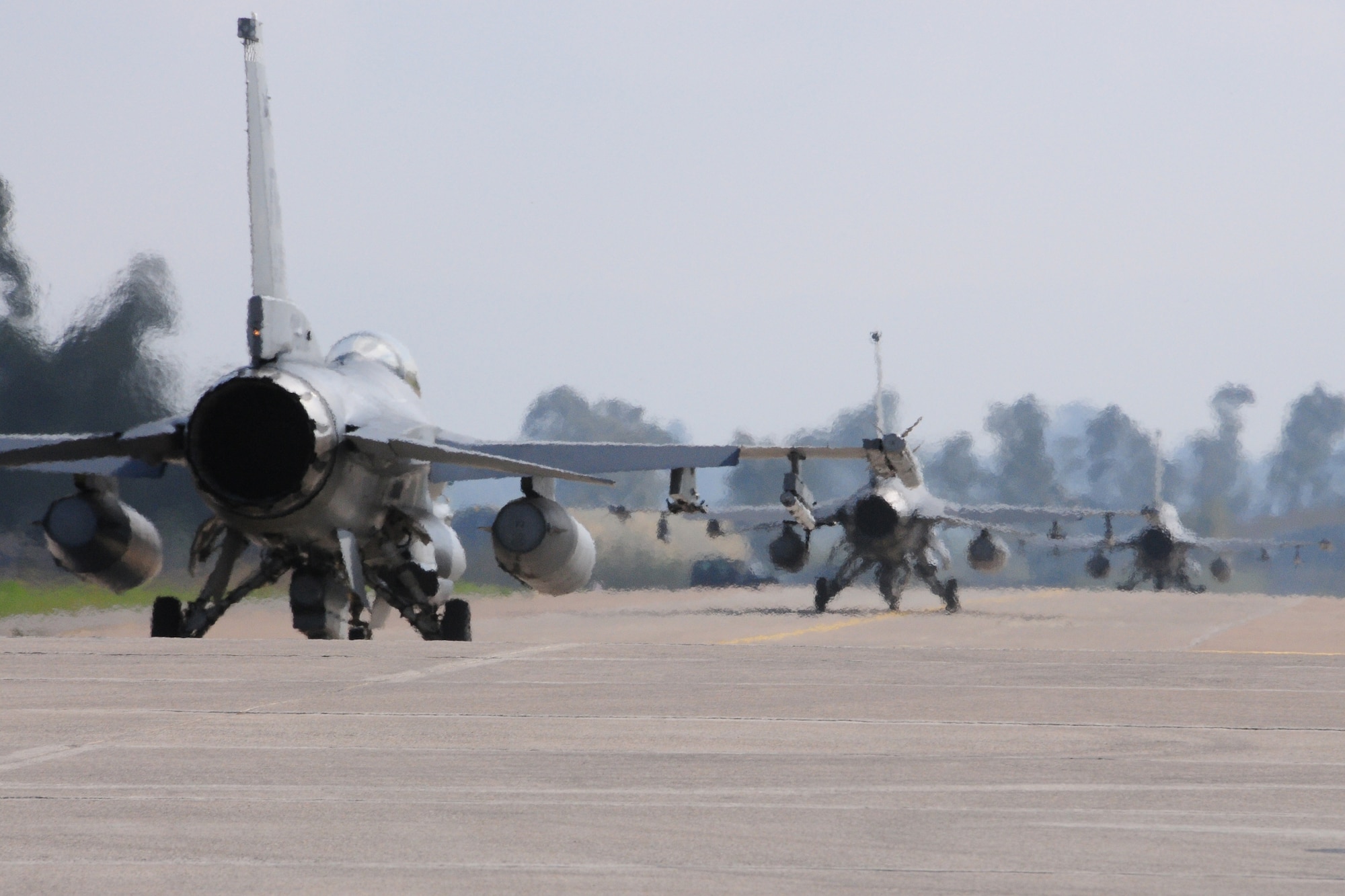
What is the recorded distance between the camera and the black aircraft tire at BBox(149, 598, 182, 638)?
22859 mm

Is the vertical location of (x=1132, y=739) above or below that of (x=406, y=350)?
below

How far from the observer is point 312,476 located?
2045 cm

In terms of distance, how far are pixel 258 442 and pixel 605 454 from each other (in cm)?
487

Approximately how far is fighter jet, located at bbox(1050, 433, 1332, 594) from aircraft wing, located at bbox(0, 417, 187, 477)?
42.1 m

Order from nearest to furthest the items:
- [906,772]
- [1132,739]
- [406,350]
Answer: [906,772] < [1132,739] < [406,350]

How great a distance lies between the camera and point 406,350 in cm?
2491

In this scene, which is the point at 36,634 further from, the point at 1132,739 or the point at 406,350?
the point at 1132,739

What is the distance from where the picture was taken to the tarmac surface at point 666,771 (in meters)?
6.13

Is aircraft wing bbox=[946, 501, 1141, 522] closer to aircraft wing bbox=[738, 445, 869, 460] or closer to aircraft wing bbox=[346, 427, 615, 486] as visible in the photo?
aircraft wing bbox=[738, 445, 869, 460]

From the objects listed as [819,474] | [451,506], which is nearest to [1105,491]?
[819,474]

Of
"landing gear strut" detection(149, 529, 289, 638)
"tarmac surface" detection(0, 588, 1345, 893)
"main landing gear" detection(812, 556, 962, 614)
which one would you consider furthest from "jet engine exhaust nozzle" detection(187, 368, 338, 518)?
"main landing gear" detection(812, 556, 962, 614)

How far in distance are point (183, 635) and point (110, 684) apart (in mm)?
9568

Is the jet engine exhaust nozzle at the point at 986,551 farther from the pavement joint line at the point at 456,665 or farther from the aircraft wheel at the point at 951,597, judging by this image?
the pavement joint line at the point at 456,665

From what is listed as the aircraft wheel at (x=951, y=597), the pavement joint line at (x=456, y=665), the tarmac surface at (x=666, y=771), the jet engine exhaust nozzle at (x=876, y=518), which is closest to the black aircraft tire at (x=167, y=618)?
the tarmac surface at (x=666, y=771)
